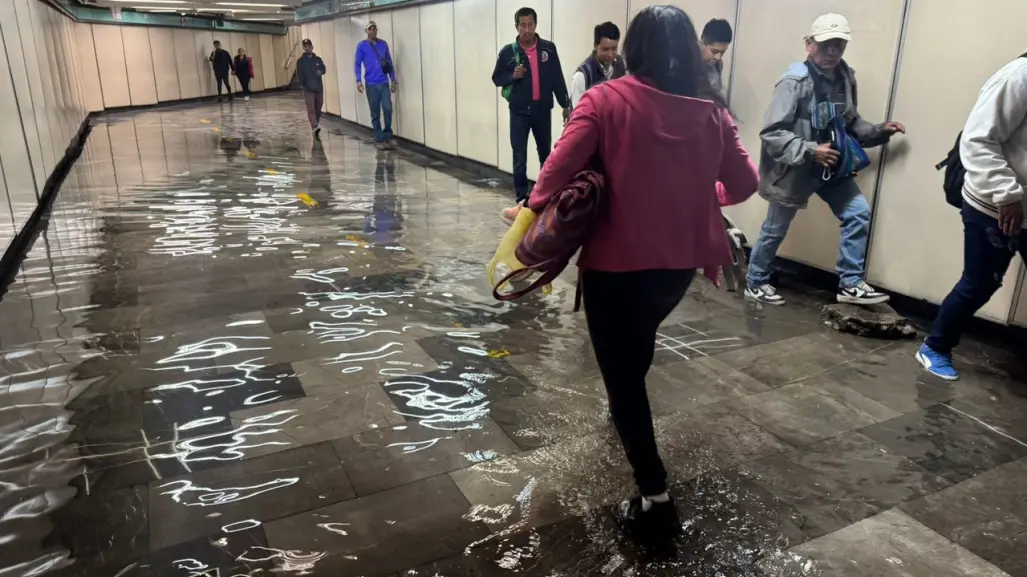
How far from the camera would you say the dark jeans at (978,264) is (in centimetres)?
313

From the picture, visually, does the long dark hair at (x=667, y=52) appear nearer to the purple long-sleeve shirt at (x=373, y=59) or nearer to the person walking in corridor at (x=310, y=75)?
the purple long-sleeve shirt at (x=373, y=59)

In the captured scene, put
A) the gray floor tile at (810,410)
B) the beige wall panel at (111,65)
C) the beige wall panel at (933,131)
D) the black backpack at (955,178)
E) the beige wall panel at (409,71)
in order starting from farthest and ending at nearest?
the beige wall panel at (111,65), the beige wall panel at (409,71), the beige wall panel at (933,131), the black backpack at (955,178), the gray floor tile at (810,410)

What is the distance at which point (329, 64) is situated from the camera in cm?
1764

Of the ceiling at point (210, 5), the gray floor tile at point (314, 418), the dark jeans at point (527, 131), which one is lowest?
the gray floor tile at point (314, 418)

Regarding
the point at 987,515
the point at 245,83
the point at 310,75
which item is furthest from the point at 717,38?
the point at 245,83

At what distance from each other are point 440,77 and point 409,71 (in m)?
1.36

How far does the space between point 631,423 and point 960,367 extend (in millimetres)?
2362

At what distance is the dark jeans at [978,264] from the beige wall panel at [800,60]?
1.26m

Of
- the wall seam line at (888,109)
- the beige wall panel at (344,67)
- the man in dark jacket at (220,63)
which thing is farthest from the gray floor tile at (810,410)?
the man in dark jacket at (220,63)

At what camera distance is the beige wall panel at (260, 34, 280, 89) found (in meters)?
30.7

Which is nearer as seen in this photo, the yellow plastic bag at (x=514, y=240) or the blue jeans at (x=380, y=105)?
the yellow plastic bag at (x=514, y=240)

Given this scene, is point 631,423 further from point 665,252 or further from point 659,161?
point 659,161

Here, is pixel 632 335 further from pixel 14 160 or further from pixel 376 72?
pixel 376 72

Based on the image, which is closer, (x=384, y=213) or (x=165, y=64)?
(x=384, y=213)
